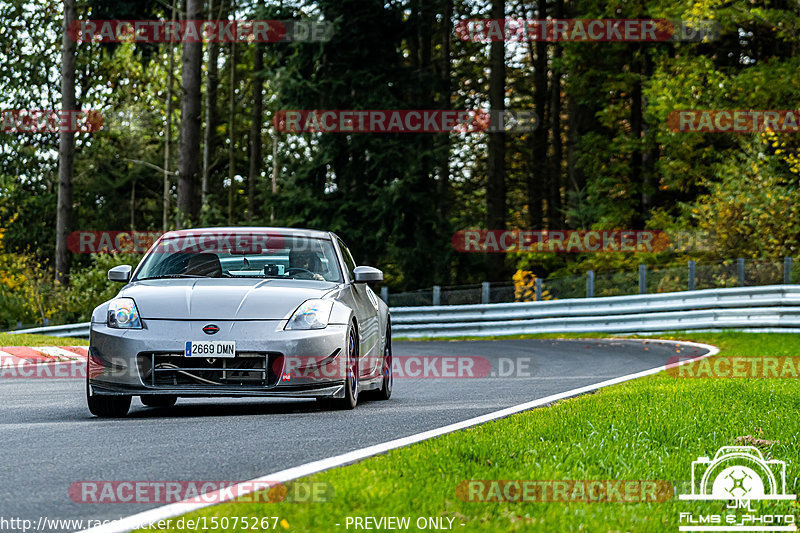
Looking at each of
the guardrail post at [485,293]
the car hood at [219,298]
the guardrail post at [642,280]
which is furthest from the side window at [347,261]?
the guardrail post at [485,293]

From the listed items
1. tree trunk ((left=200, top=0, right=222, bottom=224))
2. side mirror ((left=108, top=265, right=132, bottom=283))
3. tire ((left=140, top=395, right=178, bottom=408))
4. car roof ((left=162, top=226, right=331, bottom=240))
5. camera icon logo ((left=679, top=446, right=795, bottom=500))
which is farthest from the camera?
tree trunk ((left=200, top=0, right=222, bottom=224))

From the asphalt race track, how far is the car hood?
0.79 metres

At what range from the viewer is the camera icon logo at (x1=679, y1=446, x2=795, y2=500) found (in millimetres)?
5238

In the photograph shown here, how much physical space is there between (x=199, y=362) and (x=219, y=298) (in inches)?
22.2

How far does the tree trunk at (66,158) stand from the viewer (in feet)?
111

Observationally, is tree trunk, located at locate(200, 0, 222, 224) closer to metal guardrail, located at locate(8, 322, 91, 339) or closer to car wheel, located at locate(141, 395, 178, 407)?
metal guardrail, located at locate(8, 322, 91, 339)

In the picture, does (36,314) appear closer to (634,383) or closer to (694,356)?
(694,356)

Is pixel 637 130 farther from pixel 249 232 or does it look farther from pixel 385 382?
pixel 249 232

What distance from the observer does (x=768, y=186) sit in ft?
91.1

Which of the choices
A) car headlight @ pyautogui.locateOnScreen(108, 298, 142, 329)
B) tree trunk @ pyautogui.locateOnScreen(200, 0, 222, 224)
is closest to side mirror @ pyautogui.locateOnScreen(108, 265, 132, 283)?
car headlight @ pyautogui.locateOnScreen(108, 298, 142, 329)

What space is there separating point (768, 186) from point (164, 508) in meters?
25.0

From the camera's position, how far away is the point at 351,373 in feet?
31.4

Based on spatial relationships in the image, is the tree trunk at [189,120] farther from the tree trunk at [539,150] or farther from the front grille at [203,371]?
the tree trunk at [539,150]

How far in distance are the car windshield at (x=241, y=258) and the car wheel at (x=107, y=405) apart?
1255 millimetres
